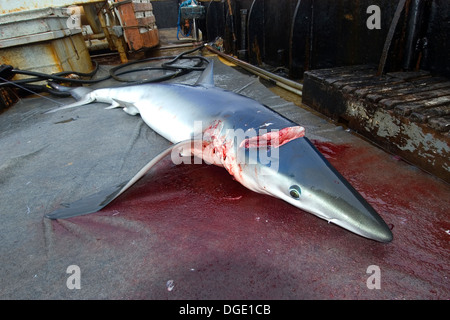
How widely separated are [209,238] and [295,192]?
0.50 m

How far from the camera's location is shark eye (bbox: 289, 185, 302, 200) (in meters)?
1.33

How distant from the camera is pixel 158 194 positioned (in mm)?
1850

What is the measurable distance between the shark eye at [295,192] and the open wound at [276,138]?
10.7 inches

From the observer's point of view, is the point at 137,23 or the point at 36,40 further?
the point at 137,23

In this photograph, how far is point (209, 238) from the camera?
4.77 ft

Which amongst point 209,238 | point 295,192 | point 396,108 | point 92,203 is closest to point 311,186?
point 295,192

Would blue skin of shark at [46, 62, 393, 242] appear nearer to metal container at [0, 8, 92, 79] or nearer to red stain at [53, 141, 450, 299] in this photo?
red stain at [53, 141, 450, 299]

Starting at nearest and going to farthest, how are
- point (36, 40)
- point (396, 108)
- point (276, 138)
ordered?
point (276, 138)
point (396, 108)
point (36, 40)

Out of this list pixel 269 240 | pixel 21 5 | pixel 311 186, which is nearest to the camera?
pixel 311 186

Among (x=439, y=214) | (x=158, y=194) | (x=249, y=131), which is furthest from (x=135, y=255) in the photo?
(x=439, y=214)

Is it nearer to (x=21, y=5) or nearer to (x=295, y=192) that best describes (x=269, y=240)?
(x=295, y=192)

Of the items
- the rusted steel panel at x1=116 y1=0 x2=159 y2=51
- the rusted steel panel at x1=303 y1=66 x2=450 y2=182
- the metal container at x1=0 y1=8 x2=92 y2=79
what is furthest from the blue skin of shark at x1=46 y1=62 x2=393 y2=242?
the rusted steel panel at x1=116 y1=0 x2=159 y2=51

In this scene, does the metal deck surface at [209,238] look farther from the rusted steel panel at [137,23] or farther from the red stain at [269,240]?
the rusted steel panel at [137,23]

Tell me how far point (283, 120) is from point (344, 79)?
124 centimetres
